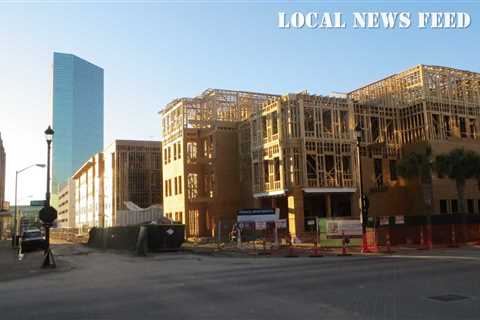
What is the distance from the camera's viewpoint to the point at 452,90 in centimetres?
5303

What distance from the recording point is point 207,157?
5966 centimetres

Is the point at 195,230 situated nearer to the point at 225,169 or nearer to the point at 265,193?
the point at 225,169

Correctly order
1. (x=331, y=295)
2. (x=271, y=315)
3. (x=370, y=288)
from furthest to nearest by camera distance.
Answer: (x=370, y=288) < (x=331, y=295) < (x=271, y=315)

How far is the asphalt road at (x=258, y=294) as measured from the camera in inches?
424

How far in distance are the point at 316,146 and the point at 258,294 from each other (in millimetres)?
34397

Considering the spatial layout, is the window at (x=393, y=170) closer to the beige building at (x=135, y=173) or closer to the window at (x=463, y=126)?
the window at (x=463, y=126)

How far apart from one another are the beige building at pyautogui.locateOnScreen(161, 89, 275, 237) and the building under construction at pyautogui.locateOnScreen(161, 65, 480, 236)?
115mm

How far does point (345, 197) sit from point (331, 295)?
3962 centimetres

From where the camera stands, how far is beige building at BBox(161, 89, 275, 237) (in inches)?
2285

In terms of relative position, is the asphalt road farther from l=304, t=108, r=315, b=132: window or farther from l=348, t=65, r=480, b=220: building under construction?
l=348, t=65, r=480, b=220: building under construction

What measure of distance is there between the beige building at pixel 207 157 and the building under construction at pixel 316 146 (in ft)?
0.38

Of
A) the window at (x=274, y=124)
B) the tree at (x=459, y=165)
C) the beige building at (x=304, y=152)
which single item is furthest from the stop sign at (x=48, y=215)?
the tree at (x=459, y=165)

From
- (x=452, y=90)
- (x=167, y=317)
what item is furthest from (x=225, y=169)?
(x=167, y=317)

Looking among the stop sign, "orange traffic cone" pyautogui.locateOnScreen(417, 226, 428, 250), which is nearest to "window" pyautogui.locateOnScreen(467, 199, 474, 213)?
"orange traffic cone" pyautogui.locateOnScreen(417, 226, 428, 250)
